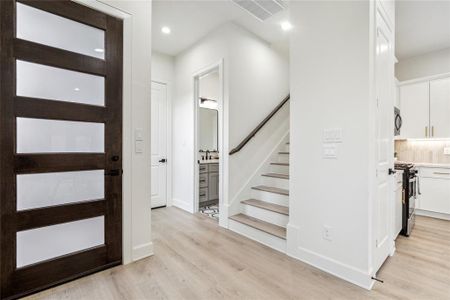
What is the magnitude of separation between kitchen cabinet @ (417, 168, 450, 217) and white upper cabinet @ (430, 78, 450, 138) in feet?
2.14

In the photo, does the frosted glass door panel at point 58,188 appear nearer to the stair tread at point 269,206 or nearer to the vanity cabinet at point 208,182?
the stair tread at point 269,206

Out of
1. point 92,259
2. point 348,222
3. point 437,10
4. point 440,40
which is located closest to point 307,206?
point 348,222

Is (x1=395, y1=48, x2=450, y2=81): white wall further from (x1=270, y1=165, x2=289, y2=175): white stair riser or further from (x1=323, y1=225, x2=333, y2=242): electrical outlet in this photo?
(x1=323, y1=225, x2=333, y2=242): electrical outlet

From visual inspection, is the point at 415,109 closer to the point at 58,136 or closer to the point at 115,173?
the point at 115,173

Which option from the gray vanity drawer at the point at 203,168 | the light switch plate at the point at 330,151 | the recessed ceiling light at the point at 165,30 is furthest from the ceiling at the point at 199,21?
the gray vanity drawer at the point at 203,168

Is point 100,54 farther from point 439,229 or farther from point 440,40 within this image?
point 440,40

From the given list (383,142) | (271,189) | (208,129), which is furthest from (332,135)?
(208,129)

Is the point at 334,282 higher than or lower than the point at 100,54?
lower

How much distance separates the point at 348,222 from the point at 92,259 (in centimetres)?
229

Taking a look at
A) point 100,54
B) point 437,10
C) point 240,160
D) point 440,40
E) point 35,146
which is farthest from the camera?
point 440,40

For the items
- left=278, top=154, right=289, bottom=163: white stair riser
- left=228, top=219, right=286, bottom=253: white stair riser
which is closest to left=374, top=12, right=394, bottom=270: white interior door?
left=228, top=219, right=286, bottom=253: white stair riser

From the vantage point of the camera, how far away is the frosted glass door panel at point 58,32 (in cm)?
173

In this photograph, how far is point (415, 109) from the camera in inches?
158

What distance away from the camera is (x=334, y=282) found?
191 cm
